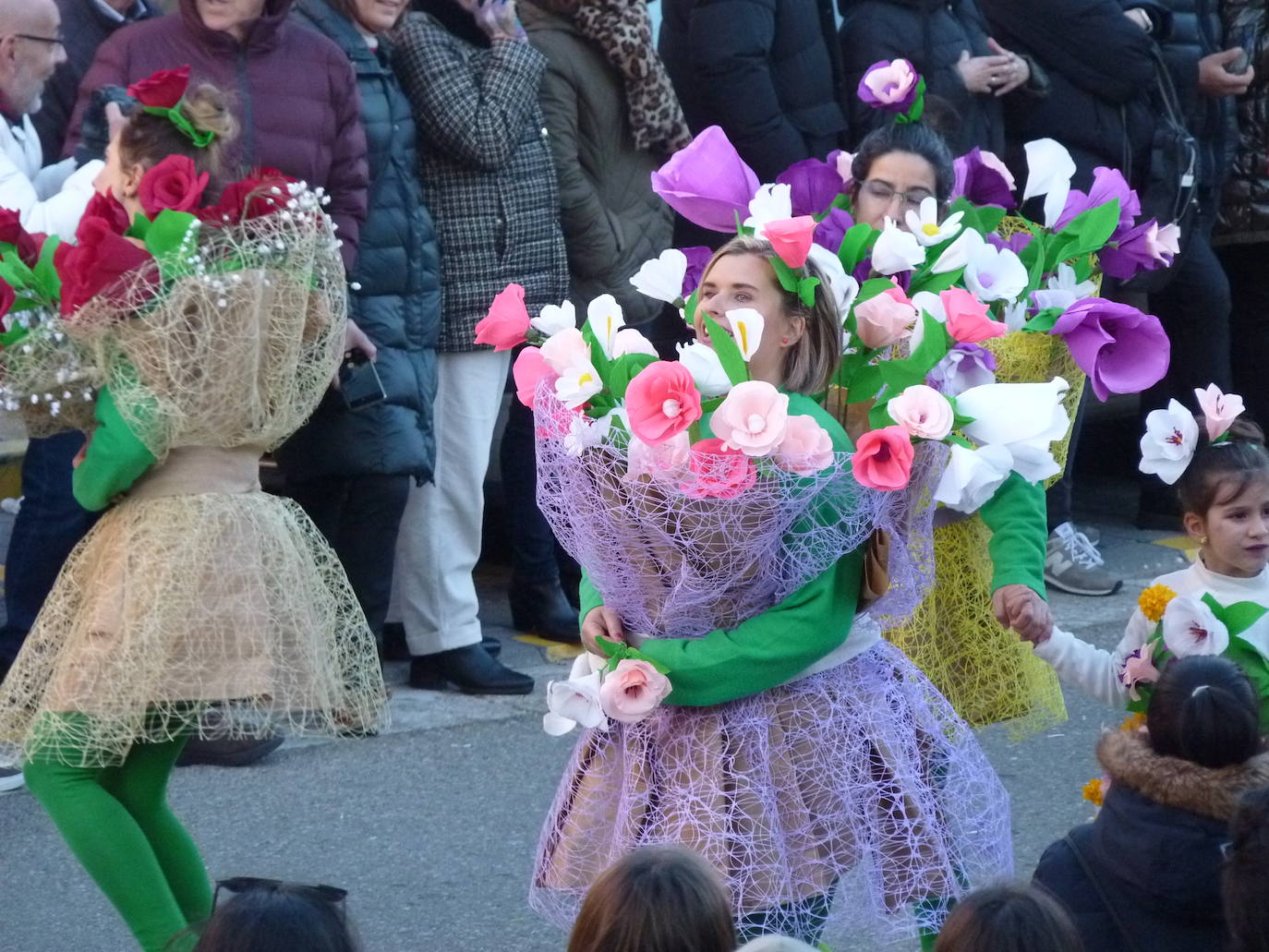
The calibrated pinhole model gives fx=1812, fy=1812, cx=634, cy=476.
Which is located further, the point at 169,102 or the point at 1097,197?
the point at 1097,197

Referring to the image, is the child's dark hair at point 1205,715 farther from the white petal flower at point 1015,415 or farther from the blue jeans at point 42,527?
the blue jeans at point 42,527

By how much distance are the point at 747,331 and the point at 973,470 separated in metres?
0.40

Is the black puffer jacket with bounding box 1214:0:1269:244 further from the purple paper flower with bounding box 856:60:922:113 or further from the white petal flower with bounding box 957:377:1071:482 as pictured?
the white petal flower with bounding box 957:377:1071:482

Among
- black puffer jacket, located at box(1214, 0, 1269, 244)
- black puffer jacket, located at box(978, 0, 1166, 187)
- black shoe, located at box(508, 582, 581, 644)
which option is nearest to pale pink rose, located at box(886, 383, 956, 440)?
black shoe, located at box(508, 582, 581, 644)

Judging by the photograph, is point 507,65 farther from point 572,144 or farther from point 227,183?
point 227,183

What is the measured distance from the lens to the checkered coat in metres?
5.09

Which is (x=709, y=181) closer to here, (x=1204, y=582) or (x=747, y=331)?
(x=747, y=331)

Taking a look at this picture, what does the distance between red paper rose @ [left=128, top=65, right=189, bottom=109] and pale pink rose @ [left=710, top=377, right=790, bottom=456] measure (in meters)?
1.48

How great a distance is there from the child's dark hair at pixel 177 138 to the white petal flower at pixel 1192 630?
6.50 ft

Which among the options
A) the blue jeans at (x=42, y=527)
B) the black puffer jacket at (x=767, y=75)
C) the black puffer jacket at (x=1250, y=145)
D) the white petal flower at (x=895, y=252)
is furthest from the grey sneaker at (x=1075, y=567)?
the white petal flower at (x=895, y=252)

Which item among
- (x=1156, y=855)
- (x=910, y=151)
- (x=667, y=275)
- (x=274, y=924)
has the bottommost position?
(x=1156, y=855)

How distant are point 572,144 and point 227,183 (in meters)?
2.25

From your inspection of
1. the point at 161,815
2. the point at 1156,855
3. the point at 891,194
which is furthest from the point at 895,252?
the point at 161,815

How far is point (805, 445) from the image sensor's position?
2543mm
